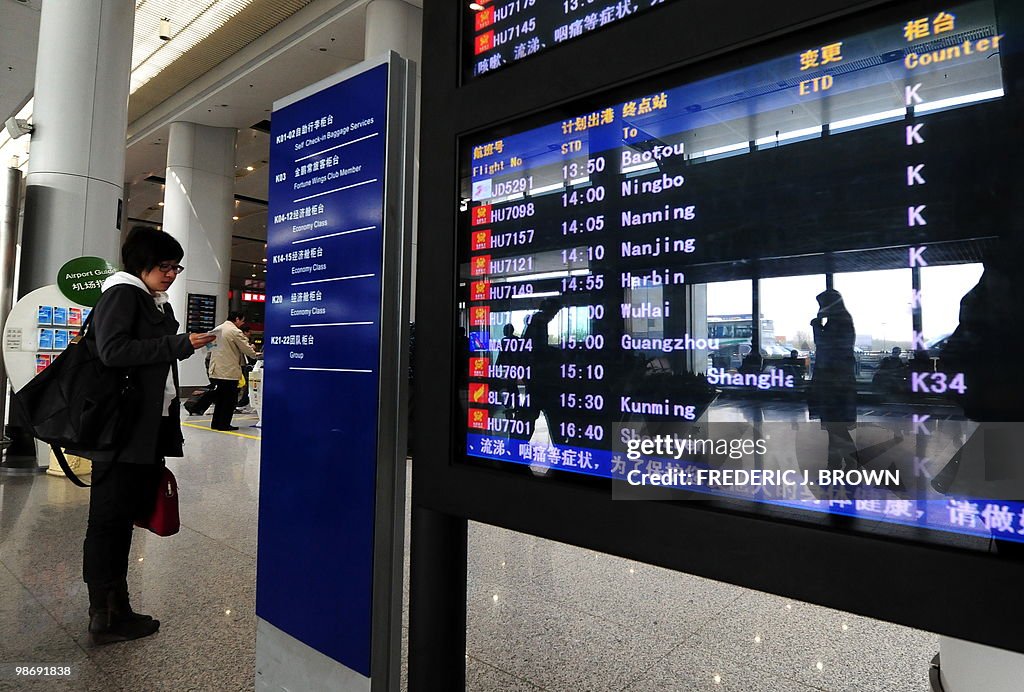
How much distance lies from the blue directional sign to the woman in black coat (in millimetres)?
826

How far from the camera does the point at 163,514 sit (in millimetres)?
2828

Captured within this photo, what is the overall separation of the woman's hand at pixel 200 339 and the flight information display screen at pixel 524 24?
6.29 feet

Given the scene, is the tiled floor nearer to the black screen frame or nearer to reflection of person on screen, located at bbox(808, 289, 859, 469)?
the black screen frame

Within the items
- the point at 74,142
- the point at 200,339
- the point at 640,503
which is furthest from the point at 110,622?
the point at 74,142

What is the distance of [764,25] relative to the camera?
3.24 ft

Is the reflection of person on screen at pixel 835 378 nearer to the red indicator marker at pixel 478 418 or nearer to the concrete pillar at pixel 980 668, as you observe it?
the red indicator marker at pixel 478 418

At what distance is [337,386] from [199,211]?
14.2m

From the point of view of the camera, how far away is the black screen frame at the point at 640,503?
2.77 ft

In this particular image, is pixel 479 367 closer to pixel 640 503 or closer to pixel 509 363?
pixel 509 363

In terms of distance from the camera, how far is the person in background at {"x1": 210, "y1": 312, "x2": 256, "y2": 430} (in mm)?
8836

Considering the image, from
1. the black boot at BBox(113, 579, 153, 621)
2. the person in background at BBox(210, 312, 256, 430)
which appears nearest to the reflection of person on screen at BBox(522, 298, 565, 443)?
the black boot at BBox(113, 579, 153, 621)

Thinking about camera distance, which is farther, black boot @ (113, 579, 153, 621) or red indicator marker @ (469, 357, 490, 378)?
black boot @ (113, 579, 153, 621)

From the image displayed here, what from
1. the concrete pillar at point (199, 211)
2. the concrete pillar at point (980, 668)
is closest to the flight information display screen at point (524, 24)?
the concrete pillar at point (980, 668)

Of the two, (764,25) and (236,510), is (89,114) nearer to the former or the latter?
(236,510)
